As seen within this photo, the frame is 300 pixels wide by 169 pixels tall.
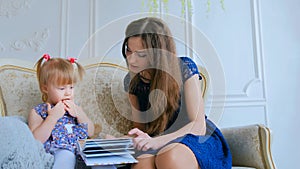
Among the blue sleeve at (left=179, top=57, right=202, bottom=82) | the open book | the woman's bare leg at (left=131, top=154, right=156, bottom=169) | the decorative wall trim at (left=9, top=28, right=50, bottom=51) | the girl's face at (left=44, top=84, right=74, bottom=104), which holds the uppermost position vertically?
the decorative wall trim at (left=9, top=28, right=50, bottom=51)

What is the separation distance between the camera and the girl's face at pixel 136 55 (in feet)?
2.24

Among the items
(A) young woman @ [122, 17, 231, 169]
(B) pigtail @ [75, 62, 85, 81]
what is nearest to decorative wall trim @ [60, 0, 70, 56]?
(B) pigtail @ [75, 62, 85, 81]

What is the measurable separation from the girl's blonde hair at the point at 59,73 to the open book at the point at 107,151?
38cm

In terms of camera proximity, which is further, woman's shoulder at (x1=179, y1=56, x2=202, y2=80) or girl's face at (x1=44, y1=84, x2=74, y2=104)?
girl's face at (x1=44, y1=84, x2=74, y2=104)

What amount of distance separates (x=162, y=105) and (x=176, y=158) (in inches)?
5.7

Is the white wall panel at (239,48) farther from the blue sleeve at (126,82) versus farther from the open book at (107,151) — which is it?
the open book at (107,151)

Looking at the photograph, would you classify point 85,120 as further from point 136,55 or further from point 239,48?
point 239,48

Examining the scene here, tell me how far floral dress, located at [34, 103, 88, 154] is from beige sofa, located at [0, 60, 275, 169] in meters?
0.08

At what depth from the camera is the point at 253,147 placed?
95 centimetres

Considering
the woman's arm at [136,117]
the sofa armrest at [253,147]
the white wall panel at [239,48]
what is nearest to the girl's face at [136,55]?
the woman's arm at [136,117]

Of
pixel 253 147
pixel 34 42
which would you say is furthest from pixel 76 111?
pixel 34 42

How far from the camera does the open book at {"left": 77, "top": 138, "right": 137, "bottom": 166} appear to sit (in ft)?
2.10

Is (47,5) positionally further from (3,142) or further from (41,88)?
(3,142)

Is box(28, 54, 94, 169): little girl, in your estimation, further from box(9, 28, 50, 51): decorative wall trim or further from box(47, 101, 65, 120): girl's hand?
box(9, 28, 50, 51): decorative wall trim
